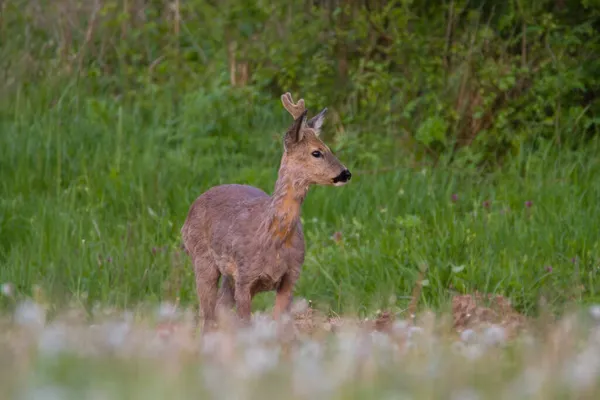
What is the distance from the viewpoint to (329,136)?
11.5 m

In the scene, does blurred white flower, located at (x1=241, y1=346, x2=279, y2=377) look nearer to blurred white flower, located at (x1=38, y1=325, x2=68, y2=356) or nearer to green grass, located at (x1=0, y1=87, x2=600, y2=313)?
blurred white flower, located at (x1=38, y1=325, x2=68, y2=356)

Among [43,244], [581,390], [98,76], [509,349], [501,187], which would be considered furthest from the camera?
[98,76]

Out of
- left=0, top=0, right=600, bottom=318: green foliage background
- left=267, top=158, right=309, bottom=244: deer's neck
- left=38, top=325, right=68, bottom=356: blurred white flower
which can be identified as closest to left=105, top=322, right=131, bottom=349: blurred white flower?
left=38, top=325, right=68, bottom=356: blurred white flower

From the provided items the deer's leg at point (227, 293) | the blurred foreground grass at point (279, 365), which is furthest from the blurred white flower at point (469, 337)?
the deer's leg at point (227, 293)

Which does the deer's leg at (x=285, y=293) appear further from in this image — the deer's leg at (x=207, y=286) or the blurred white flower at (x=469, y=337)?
the blurred white flower at (x=469, y=337)

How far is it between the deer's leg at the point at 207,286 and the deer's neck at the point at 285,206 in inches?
24.6

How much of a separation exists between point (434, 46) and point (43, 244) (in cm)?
451

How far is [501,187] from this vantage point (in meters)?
9.73

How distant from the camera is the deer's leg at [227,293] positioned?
22.5ft

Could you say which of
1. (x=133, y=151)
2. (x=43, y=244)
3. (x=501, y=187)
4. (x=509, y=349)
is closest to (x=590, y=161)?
(x=501, y=187)

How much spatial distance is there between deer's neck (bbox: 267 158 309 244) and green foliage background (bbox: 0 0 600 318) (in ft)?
3.42

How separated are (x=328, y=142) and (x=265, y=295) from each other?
3.32m

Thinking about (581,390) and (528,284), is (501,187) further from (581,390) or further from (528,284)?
(581,390)

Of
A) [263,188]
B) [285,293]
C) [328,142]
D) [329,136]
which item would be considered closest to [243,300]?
[285,293]
